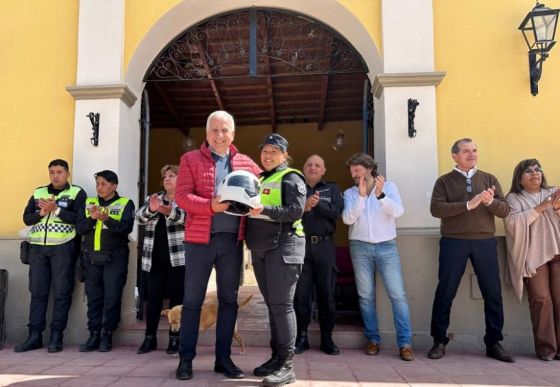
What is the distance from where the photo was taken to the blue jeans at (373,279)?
422 cm

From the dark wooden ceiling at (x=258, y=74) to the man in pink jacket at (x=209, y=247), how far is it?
228 centimetres

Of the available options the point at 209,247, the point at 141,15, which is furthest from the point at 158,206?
the point at 141,15

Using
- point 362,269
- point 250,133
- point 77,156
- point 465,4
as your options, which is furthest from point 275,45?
point 250,133

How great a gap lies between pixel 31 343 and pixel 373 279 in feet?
10.7

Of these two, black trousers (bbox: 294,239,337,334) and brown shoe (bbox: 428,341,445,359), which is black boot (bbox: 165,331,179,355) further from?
brown shoe (bbox: 428,341,445,359)

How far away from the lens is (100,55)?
514 centimetres

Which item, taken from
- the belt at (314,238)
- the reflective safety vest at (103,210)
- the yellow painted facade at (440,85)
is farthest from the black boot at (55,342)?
the belt at (314,238)

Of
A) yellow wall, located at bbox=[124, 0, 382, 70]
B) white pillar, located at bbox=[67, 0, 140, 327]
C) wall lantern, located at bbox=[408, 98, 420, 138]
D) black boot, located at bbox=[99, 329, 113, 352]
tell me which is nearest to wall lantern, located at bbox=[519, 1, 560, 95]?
wall lantern, located at bbox=[408, 98, 420, 138]

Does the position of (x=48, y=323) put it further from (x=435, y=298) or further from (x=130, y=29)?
(x=435, y=298)

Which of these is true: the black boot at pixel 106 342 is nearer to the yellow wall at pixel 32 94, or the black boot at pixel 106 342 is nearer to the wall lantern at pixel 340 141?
the yellow wall at pixel 32 94

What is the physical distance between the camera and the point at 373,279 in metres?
4.42

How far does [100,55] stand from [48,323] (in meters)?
2.83

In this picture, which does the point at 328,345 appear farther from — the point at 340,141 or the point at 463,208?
the point at 340,141

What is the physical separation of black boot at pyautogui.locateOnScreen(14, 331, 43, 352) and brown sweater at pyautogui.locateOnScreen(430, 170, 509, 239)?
3869mm
